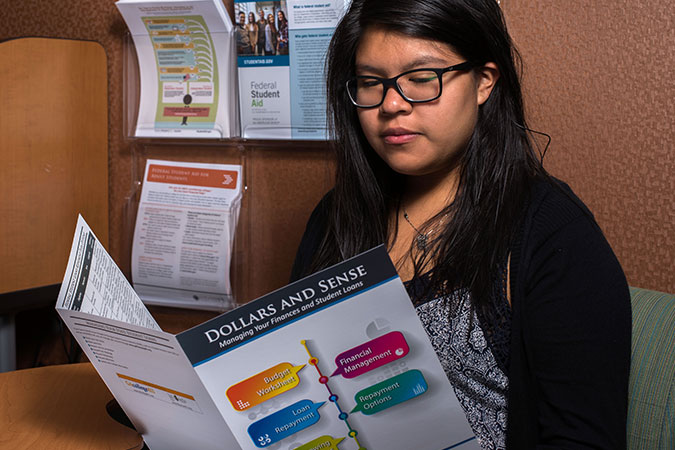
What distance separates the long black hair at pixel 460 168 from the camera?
0.85 metres

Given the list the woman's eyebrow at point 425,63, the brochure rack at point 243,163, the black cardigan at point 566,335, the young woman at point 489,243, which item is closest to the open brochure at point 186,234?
the brochure rack at point 243,163

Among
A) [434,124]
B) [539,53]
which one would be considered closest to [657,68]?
[539,53]

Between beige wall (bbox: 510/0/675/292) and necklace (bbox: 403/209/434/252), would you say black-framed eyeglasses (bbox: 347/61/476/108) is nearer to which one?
necklace (bbox: 403/209/434/252)

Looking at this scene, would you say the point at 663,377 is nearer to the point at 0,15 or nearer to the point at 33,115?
the point at 33,115

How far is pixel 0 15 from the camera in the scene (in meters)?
1.54

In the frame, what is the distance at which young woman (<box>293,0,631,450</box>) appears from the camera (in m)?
0.77

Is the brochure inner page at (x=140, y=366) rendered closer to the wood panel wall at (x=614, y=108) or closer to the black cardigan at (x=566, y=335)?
the black cardigan at (x=566, y=335)

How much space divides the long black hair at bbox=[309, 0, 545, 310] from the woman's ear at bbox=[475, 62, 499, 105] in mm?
12

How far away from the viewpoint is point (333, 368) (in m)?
0.62

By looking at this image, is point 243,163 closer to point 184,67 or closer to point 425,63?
point 184,67

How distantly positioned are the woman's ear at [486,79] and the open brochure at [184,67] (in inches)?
25.0

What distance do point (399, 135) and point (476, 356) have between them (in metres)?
0.33

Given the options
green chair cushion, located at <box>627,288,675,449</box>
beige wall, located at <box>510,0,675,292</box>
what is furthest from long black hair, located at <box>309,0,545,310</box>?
green chair cushion, located at <box>627,288,675,449</box>

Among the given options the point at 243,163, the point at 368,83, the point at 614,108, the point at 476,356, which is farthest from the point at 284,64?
the point at 476,356
